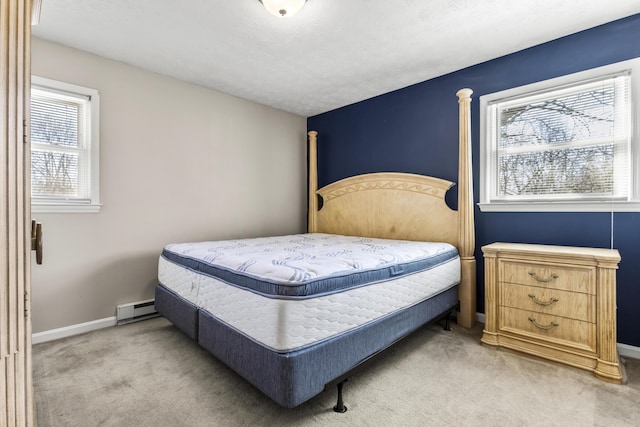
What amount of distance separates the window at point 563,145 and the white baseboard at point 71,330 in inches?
135

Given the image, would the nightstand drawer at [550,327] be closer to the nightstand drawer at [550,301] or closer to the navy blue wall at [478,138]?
the nightstand drawer at [550,301]

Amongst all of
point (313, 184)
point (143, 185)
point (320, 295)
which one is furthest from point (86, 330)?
point (313, 184)

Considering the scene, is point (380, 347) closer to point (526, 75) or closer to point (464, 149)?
point (464, 149)

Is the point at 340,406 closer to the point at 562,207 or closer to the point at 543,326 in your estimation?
the point at 543,326

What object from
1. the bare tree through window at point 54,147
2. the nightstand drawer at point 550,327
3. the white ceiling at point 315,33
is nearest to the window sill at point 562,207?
the nightstand drawer at point 550,327

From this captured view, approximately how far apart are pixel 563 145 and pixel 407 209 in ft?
4.37

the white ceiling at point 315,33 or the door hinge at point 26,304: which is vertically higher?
the white ceiling at point 315,33

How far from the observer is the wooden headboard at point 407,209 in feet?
8.60

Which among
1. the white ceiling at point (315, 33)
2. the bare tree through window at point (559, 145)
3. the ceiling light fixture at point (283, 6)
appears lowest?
the bare tree through window at point (559, 145)

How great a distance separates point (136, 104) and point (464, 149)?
2923 millimetres

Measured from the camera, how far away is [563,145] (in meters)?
2.39

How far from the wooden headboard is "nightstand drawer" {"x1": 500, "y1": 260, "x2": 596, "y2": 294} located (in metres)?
0.44

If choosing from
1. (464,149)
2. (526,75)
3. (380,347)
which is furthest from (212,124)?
(526,75)

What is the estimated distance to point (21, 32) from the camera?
24.8 inches
